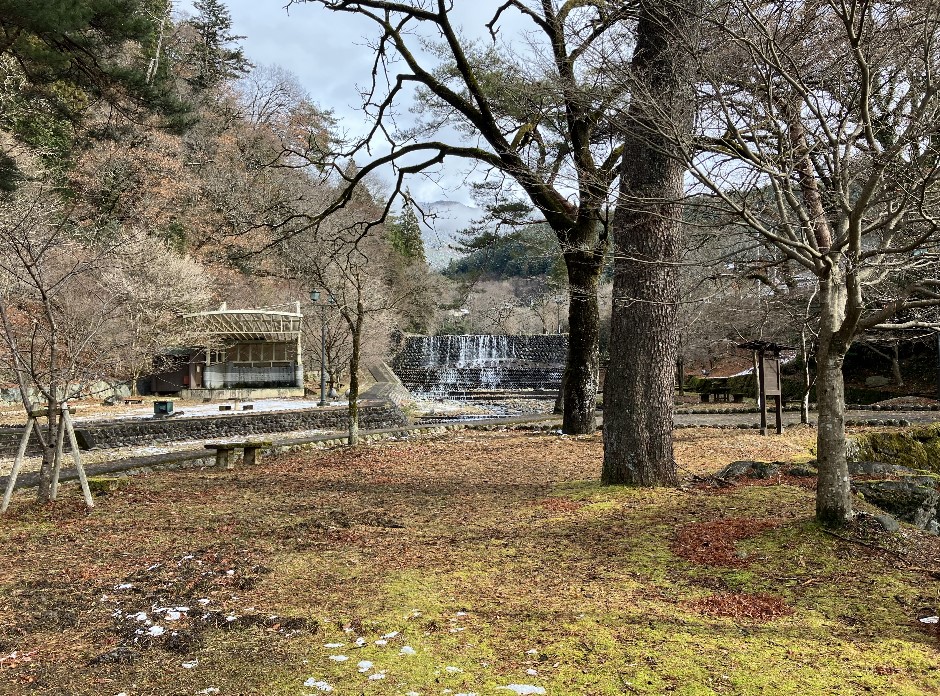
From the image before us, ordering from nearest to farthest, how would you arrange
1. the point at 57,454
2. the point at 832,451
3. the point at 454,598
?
1. the point at 454,598
2. the point at 832,451
3. the point at 57,454

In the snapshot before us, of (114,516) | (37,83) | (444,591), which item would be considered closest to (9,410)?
(37,83)

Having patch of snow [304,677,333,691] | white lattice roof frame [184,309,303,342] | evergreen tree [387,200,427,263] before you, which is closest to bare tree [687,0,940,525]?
patch of snow [304,677,333,691]

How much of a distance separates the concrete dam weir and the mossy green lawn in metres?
23.4

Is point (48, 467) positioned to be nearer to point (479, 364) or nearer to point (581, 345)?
point (581, 345)

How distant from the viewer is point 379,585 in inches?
155

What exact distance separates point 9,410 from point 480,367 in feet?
68.7

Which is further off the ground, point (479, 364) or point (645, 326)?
point (645, 326)

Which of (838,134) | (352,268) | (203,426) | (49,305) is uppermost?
(352,268)

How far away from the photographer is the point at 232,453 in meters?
9.72

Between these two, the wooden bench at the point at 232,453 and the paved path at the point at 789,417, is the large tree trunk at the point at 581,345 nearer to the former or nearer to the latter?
the paved path at the point at 789,417

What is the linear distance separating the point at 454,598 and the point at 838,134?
377cm

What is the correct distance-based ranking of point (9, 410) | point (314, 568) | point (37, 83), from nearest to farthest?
point (314, 568) < point (37, 83) < point (9, 410)

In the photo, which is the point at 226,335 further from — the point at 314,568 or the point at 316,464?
the point at 314,568

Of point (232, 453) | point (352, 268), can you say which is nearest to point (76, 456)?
point (232, 453)
